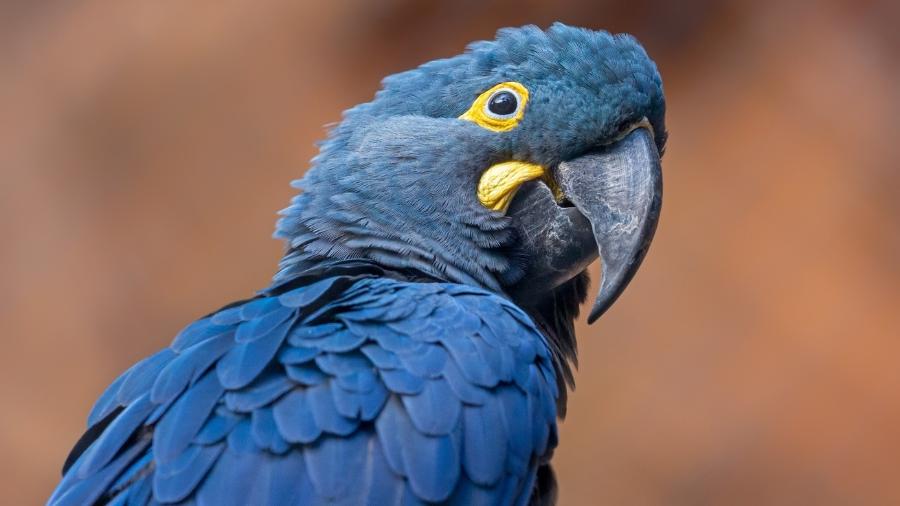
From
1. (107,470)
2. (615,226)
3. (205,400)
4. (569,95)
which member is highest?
(569,95)

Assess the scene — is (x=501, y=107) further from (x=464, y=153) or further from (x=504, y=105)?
(x=464, y=153)

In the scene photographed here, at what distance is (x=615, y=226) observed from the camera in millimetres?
1827

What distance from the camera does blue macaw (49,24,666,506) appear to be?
5.08ft

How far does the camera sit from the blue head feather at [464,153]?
190cm

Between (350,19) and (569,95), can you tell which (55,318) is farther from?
(569,95)

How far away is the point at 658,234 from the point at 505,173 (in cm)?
186

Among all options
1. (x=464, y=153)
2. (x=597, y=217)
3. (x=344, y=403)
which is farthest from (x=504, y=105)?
(x=344, y=403)

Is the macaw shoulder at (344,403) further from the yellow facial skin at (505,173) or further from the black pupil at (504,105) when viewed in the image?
the black pupil at (504,105)

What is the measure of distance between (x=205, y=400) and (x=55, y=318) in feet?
7.57

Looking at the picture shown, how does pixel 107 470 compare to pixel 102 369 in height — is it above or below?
above

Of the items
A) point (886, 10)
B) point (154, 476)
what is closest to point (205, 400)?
point (154, 476)

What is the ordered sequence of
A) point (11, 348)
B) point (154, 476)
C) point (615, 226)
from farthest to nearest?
point (11, 348), point (615, 226), point (154, 476)

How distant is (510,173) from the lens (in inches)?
75.9

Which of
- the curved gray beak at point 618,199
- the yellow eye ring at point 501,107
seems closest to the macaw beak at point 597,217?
the curved gray beak at point 618,199
